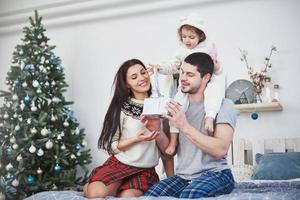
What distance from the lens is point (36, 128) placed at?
9.70 ft

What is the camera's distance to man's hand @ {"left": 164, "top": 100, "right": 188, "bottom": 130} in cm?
141

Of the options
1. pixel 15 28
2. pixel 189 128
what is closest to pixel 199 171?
pixel 189 128

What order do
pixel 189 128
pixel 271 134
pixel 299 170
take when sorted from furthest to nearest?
pixel 271 134 < pixel 299 170 < pixel 189 128

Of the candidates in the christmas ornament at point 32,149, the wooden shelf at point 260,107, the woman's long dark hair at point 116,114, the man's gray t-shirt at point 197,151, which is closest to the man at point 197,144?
the man's gray t-shirt at point 197,151

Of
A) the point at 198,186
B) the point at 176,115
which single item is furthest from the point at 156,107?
the point at 198,186

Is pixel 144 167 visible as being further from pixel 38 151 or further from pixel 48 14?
pixel 48 14

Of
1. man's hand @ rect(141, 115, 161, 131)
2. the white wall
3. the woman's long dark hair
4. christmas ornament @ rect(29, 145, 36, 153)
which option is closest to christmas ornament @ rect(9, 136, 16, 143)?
Result: christmas ornament @ rect(29, 145, 36, 153)

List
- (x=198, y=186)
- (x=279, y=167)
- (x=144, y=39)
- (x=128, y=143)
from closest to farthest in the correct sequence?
1. (x=198, y=186)
2. (x=128, y=143)
3. (x=279, y=167)
4. (x=144, y=39)

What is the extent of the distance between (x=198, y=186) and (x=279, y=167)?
1.22m

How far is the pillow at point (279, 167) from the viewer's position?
2367 mm

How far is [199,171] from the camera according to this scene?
1459mm

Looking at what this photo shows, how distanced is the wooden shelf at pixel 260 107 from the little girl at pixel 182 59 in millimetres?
1248

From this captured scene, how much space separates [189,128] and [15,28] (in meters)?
2.49

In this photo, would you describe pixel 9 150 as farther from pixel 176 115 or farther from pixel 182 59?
pixel 176 115
